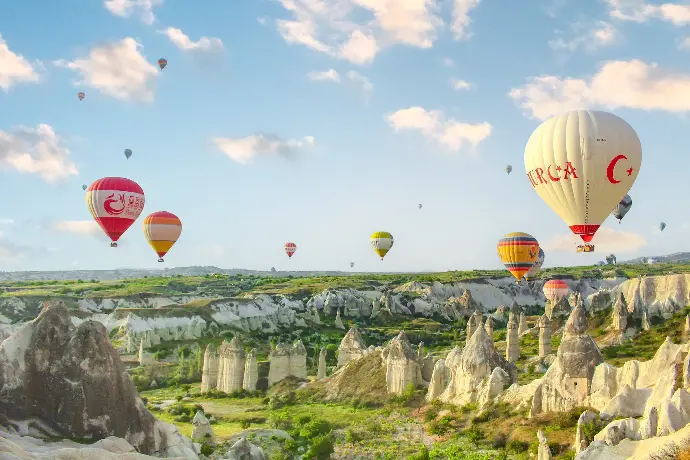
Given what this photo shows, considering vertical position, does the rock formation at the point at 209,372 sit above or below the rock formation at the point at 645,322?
below

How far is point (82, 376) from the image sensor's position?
26375 mm

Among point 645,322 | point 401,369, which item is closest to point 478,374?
point 401,369

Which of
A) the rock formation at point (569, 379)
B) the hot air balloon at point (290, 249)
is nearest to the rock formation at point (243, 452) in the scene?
the rock formation at point (569, 379)

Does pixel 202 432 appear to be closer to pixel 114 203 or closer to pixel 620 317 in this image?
pixel 114 203

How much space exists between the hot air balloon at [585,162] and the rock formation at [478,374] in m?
10.9

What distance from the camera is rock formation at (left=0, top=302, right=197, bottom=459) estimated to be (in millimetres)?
25328

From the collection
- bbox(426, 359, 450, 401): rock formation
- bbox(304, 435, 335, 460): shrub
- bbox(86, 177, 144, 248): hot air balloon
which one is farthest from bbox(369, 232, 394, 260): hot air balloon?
bbox(304, 435, 335, 460): shrub

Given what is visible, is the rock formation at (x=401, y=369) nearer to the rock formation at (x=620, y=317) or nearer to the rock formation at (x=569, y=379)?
the rock formation at (x=569, y=379)

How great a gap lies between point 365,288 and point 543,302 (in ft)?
146

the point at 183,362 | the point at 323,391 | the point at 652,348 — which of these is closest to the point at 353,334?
the point at 323,391

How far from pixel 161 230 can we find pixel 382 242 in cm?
4566

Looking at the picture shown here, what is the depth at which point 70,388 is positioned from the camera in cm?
2606

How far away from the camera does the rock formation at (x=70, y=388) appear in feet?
83.1

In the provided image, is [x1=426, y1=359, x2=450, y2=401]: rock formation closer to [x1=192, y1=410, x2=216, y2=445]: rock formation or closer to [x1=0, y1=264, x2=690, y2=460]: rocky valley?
[x1=0, y1=264, x2=690, y2=460]: rocky valley
